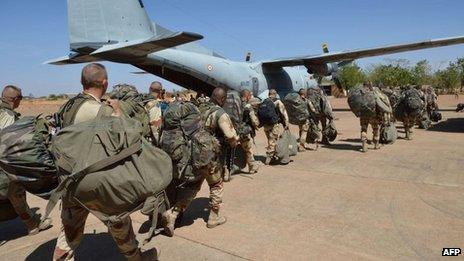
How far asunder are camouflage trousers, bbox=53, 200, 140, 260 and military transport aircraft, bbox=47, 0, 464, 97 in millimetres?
6577

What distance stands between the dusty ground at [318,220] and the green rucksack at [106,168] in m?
1.41

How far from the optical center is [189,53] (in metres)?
14.6

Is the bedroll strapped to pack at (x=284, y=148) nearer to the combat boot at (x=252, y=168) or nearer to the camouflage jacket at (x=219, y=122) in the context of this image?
the combat boot at (x=252, y=168)

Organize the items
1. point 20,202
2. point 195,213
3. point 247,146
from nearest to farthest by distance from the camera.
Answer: point 20,202 < point 195,213 < point 247,146

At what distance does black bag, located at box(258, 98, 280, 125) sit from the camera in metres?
8.22

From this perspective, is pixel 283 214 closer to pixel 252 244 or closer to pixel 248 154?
pixel 252 244

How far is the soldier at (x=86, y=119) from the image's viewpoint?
121 inches

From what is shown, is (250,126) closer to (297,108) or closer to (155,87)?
(155,87)

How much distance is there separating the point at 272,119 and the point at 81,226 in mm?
5511

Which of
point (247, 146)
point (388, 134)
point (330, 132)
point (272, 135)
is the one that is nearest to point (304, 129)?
point (330, 132)

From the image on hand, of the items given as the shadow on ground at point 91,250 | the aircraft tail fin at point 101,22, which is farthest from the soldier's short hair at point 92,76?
the aircraft tail fin at point 101,22

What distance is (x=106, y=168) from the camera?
274 centimetres

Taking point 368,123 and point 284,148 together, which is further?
point 368,123

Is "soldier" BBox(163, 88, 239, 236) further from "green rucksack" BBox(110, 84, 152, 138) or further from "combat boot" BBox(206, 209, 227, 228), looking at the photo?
"green rucksack" BBox(110, 84, 152, 138)
